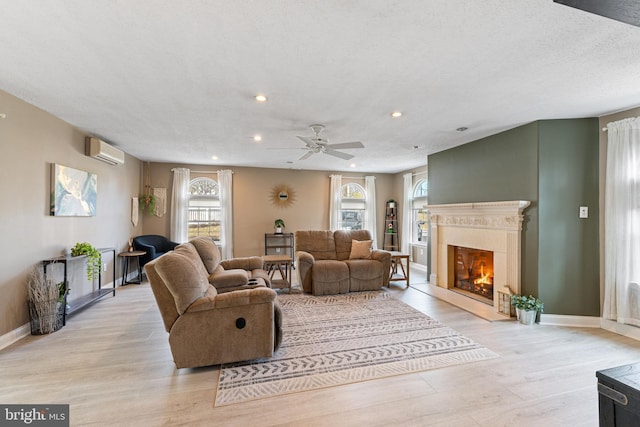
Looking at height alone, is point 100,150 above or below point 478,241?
above

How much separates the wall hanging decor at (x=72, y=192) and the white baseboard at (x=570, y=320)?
6.28 metres

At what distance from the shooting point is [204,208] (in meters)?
7.01

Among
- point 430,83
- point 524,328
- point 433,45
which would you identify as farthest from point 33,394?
point 524,328

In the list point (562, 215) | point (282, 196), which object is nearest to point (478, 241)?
point (562, 215)

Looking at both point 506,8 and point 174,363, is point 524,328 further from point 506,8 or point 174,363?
point 174,363

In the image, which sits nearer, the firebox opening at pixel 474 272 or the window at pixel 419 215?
the firebox opening at pixel 474 272

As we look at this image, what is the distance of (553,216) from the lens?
3.50 meters

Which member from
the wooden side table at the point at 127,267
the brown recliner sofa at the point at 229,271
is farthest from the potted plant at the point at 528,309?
the wooden side table at the point at 127,267

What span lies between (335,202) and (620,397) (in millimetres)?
6721

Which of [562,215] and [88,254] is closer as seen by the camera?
[562,215]

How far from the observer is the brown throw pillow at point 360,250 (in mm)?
5290

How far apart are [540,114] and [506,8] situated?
89.7 inches

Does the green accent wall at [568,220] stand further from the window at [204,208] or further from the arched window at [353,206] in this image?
the window at [204,208]

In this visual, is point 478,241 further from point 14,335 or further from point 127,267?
point 127,267
